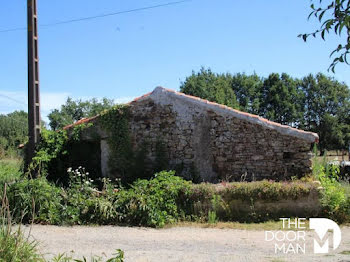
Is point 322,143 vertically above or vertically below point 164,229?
above

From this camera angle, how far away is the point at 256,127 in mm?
11492

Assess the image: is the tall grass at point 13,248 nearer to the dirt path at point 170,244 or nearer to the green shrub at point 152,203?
the dirt path at point 170,244

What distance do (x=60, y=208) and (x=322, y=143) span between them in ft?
120

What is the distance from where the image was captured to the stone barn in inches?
444

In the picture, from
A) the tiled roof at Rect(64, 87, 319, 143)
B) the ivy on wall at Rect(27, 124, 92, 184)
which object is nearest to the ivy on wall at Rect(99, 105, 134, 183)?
the tiled roof at Rect(64, 87, 319, 143)

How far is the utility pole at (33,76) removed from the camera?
39.6 feet

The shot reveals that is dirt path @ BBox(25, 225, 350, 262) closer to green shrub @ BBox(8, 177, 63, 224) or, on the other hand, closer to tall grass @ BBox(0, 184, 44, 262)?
green shrub @ BBox(8, 177, 63, 224)

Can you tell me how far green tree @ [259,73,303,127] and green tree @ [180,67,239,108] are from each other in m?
4.44

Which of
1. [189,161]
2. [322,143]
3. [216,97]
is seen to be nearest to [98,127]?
[189,161]

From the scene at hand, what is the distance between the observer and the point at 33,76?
12.1 metres

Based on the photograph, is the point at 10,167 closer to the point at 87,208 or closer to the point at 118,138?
the point at 118,138

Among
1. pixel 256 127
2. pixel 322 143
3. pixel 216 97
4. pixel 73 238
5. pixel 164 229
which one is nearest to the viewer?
pixel 73 238

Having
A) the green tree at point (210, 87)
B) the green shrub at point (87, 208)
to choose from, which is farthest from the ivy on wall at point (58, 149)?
the green tree at point (210, 87)

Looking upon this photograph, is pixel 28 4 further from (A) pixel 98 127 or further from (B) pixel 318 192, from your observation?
(B) pixel 318 192
